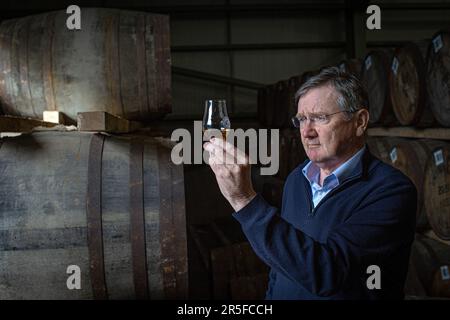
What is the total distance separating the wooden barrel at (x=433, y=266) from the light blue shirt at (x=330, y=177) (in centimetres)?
165

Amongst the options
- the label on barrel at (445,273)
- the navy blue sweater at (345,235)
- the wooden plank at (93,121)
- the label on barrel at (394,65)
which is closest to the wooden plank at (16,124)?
the wooden plank at (93,121)

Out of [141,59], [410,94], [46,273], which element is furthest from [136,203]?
[410,94]

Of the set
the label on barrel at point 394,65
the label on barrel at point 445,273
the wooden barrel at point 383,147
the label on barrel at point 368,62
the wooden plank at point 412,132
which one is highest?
the label on barrel at point 368,62

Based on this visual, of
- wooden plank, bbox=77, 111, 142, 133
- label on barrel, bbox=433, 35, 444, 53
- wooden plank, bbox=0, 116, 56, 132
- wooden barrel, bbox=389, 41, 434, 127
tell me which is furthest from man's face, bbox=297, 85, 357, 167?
wooden barrel, bbox=389, 41, 434, 127

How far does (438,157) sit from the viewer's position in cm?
307

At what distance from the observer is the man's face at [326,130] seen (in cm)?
177

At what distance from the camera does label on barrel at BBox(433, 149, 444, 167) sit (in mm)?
3037

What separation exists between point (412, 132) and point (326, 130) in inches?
80.1

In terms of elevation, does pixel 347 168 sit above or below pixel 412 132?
below

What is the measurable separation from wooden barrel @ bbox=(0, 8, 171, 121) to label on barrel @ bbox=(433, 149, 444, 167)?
1.90m

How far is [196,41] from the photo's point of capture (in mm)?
9023

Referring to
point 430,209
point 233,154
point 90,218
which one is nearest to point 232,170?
point 233,154

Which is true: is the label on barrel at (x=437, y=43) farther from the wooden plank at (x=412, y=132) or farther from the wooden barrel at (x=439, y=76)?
the wooden plank at (x=412, y=132)

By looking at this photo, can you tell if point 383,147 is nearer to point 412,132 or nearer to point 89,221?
point 412,132
